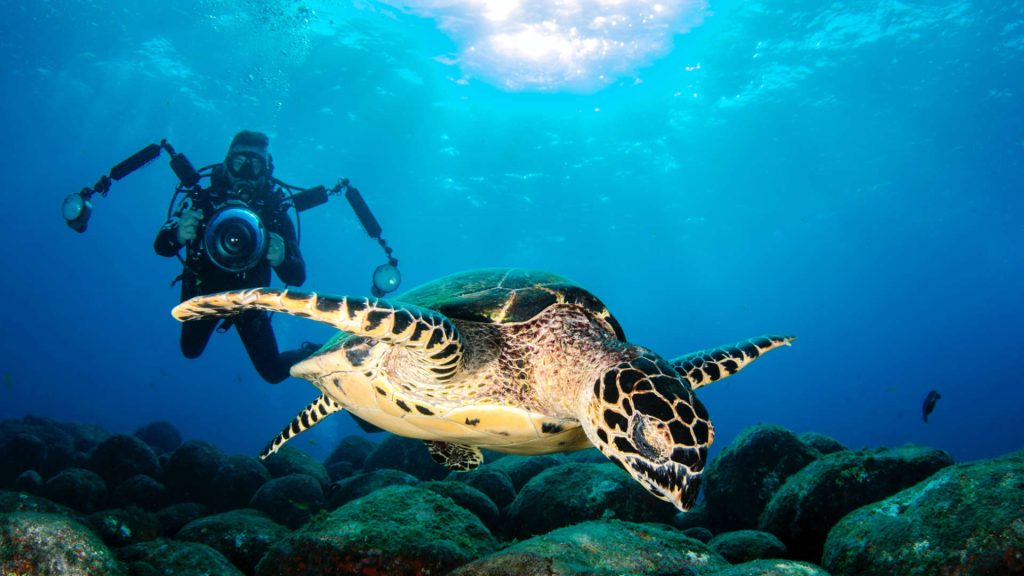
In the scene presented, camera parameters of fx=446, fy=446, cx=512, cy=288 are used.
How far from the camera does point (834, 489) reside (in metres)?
4.21

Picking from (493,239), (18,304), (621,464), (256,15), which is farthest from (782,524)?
(18,304)

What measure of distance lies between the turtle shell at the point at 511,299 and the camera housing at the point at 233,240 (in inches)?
128

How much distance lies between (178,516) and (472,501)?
390 cm

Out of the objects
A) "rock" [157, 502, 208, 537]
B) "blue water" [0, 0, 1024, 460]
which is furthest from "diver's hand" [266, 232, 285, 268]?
"blue water" [0, 0, 1024, 460]

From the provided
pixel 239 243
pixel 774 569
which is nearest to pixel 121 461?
pixel 239 243

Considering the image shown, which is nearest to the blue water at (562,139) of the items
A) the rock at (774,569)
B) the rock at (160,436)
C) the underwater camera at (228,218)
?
the rock at (160,436)

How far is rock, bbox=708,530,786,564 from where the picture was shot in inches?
146

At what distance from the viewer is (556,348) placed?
367 cm

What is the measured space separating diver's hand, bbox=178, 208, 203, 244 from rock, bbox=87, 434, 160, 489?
3675 mm

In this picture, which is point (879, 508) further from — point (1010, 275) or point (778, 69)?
point (1010, 275)

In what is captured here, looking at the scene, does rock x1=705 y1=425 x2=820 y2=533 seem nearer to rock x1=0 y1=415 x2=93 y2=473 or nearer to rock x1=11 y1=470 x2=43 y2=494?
rock x1=11 y1=470 x2=43 y2=494

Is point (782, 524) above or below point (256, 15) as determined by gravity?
below

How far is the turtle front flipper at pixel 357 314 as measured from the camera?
2879 millimetres

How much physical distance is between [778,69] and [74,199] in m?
29.7
